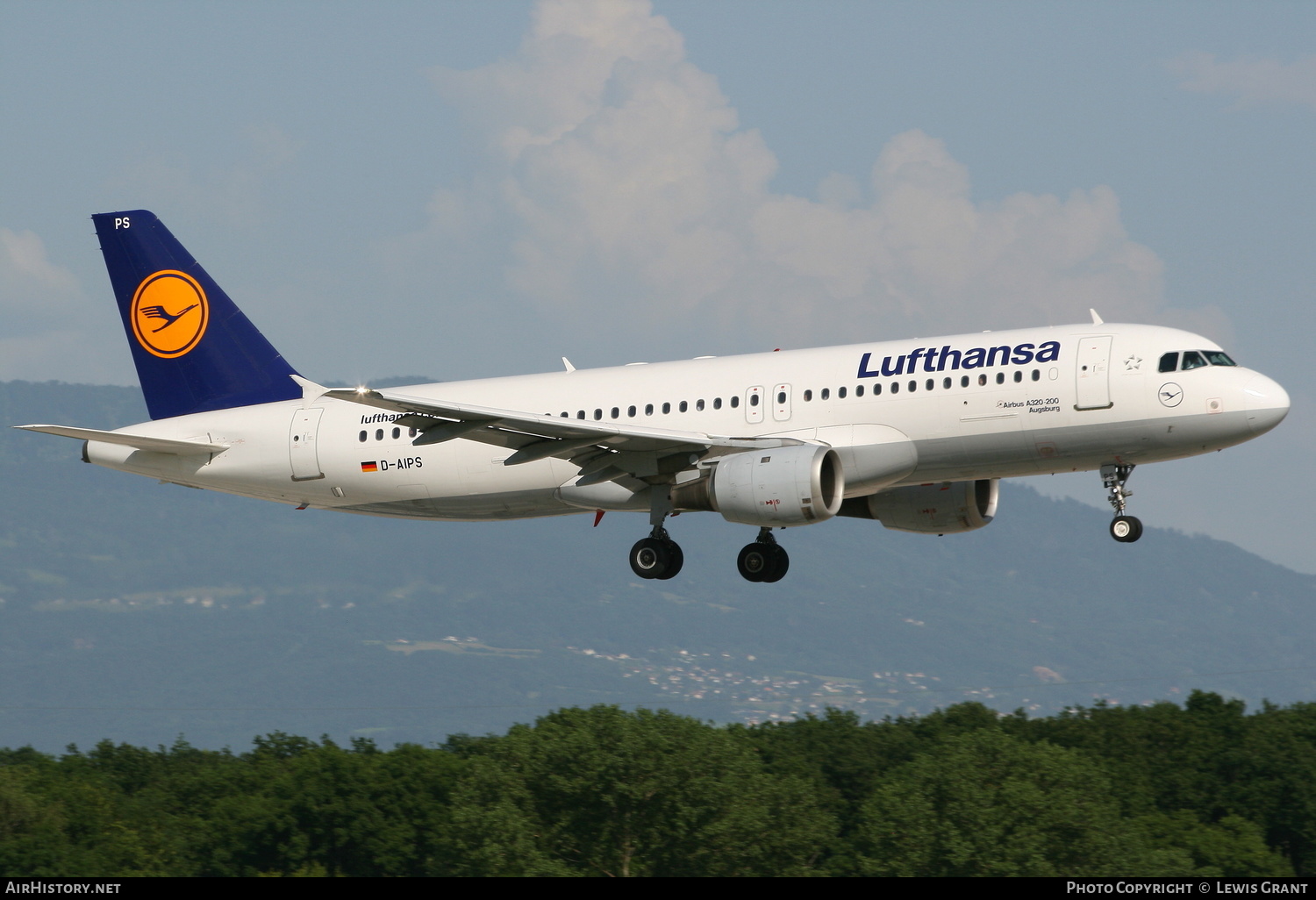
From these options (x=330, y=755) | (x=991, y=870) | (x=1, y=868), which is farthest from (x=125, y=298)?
(x=330, y=755)

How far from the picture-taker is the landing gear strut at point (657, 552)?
37000 mm

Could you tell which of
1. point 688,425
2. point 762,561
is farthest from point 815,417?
point 762,561

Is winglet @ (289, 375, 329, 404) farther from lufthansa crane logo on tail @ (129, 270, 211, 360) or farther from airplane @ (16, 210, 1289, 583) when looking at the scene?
lufthansa crane logo on tail @ (129, 270, 211, 360)

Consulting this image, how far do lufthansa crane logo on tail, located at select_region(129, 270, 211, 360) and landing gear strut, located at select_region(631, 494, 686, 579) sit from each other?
13.7 metres

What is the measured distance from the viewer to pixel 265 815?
342 feet

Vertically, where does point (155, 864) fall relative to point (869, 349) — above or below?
below

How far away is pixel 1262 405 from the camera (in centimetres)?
3359

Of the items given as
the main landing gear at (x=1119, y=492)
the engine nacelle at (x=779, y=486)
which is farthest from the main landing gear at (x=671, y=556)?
the main landing gear at (x=1119, y=492)

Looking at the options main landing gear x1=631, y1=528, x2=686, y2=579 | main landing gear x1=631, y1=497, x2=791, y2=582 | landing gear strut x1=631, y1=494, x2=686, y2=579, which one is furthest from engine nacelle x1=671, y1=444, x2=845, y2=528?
Result: main landing gear x1=631, y1=528, x2=686, y2=579

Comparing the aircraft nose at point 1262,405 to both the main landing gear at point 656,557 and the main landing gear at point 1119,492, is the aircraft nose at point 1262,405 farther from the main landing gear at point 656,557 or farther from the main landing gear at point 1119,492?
the main landing gear at point 656,557

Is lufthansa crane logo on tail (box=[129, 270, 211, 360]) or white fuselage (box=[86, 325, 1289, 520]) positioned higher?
lufthansa crane logo on tail (box=[129, 270, 211, 360])

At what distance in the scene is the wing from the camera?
108ft

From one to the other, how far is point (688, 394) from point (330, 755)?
8040cm

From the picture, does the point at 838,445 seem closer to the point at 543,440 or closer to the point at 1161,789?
the point at 543,440
